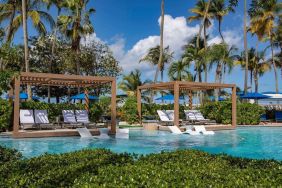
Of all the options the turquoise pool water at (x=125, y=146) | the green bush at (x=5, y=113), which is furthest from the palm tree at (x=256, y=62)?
the green bush at (x=5, y=113)

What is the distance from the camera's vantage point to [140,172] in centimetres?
438

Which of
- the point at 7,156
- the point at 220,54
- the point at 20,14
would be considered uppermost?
the point at 20,14

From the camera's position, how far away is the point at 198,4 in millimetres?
41969

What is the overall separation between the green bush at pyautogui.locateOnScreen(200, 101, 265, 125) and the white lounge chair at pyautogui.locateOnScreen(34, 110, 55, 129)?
39.8 ft

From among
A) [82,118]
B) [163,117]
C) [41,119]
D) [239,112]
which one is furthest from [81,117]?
[239,112]

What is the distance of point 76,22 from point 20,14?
5.14 meters

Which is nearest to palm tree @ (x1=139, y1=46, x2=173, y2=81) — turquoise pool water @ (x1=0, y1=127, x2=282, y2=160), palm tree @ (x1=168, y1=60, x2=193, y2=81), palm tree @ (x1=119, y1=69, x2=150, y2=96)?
palm tree @ (x1=168, y1=60, x2=193, y2=81)

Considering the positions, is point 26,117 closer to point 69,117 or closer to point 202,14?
point 69,117

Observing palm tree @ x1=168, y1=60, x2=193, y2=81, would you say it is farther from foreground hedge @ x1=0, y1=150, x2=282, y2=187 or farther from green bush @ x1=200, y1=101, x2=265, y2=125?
foreground hedge @ x1=0, y1=150, x2=282, y2=187

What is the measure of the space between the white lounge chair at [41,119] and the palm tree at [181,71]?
88.4 feet

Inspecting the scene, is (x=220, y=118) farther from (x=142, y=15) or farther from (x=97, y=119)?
(x=142, y=15)

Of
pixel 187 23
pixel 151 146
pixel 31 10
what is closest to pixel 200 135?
pixel 151 146

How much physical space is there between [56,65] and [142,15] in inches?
414

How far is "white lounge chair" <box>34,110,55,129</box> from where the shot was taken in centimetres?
1618
